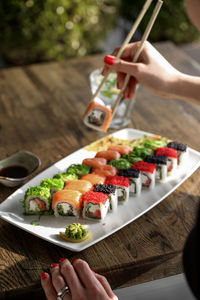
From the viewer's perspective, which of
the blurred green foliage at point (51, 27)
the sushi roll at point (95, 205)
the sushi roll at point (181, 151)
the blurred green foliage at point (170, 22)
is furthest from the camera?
the blurred green foliage at point (170, 22)

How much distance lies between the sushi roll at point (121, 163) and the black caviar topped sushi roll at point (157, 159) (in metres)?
0.09

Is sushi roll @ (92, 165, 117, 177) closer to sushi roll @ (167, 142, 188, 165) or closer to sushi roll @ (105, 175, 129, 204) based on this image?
sushi roll @ (105, 175, 129, 204)

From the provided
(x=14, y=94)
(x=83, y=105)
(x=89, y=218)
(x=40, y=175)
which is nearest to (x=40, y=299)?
(x=89, y=218)

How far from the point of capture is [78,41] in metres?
4.57

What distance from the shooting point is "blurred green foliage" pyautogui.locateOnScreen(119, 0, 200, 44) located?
15.5ft

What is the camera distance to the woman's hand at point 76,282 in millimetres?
1245

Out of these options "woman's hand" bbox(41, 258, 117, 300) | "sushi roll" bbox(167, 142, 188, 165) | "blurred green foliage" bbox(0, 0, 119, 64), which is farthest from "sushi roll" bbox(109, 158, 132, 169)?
"blurred green foliage" bbox(0, 0, 119, 64)

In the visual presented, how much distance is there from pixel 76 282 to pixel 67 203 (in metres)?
0.38

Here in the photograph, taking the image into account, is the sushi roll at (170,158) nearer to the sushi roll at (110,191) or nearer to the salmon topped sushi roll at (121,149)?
the salmon topped sushi roll at (121,149)

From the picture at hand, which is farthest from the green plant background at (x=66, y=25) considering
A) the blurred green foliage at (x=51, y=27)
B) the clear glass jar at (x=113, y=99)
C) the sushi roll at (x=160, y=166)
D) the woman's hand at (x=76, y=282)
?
the woman's hand at (x=76, y=282)

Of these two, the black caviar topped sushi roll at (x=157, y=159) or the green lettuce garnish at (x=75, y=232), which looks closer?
the green lettuce garnish at (x=75, y=232)

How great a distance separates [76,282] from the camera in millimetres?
1284

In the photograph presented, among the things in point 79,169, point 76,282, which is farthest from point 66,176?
point 76,282

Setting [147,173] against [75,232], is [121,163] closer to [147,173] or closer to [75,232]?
[147,173]
